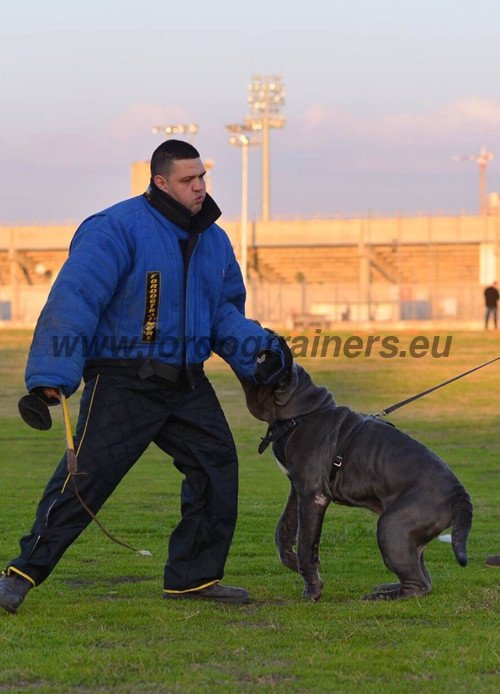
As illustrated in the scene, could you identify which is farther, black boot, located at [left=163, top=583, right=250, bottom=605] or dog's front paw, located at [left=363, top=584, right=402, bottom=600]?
black boot, located at [left=163, top=583, right=250, bottom=605]

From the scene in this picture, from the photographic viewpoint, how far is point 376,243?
62.0m

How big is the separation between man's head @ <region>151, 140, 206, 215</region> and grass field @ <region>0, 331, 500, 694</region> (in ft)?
6.68

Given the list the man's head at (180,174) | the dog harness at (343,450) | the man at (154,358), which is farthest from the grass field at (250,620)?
the man's head at (180,174)

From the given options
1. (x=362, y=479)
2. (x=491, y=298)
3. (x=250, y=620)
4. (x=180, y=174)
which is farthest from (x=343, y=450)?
(x=491, y=298)

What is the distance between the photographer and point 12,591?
5957 millimetres

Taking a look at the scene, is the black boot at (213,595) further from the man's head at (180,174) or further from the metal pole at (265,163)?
the metal pole at (265,163)

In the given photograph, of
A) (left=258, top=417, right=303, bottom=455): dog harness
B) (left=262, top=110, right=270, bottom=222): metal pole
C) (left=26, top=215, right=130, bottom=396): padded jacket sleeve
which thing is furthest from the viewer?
(left=262, top=110, right=270, bottom=222): metal pole

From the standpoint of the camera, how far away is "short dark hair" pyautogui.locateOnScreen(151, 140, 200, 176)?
6316 mm

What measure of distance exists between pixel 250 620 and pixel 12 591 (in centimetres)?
114

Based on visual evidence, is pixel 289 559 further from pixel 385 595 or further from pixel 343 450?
pixel 343 450

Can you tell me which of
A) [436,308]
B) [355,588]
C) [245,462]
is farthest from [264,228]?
[355,588]

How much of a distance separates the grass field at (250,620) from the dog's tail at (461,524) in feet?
0.94

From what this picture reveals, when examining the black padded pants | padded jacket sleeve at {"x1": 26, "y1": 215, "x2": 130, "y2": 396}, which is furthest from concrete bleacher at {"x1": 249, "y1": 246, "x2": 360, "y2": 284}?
padded jacket sleeve at {"x1": 26, "y1": 215, "x2": 130, "y2": 396}

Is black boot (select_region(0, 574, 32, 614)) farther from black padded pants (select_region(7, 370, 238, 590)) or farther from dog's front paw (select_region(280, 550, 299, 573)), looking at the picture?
dog's front paw (select_region(280, 550, 299, 573))
